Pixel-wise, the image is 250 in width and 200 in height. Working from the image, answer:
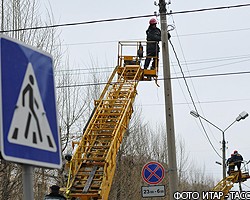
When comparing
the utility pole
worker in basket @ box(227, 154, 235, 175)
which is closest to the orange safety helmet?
the utility pole

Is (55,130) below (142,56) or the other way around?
below

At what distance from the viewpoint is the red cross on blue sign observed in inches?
497

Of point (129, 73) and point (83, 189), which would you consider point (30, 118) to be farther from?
point (129, 73)

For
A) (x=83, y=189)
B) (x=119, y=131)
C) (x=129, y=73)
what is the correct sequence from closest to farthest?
(x=83, y=189), (x=119, y=131), (x=129, y=73)

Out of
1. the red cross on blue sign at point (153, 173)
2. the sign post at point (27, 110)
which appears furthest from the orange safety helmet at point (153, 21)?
the sign post at point (27, 110)

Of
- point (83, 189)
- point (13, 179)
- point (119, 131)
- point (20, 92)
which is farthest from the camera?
point (13, 179)

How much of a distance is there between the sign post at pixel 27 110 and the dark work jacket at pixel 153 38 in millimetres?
12584

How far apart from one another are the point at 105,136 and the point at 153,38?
4.39m

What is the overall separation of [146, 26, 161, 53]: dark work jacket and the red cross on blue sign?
14.2ft

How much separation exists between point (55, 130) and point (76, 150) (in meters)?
8.81

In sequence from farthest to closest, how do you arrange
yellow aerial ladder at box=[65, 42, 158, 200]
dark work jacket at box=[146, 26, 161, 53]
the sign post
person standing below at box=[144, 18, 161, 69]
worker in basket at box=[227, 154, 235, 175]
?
worker in basket at box=[227, 154, 235, 175] → dark work jacket at box=[146, 26, 161, 53] → person standing below at box=[144, 18, 161, 69] → yellow aerial ladder at box=[65, 42, 158, 200] → the sign post

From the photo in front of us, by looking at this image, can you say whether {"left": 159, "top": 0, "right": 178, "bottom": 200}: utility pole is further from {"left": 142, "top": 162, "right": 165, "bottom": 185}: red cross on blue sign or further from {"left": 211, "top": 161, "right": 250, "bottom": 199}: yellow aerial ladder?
{"left": 211, "top": 161, "right": 250, "bottom": 199}: yellow aerial ladder

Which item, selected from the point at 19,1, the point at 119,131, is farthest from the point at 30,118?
the point at 19,1

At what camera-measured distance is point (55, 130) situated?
3.30m
